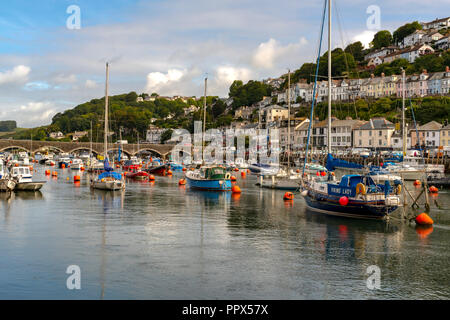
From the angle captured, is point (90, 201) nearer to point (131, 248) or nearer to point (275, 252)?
point (131, 248)

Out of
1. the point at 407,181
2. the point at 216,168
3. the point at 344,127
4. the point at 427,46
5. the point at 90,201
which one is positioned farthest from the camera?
the point at 427,46

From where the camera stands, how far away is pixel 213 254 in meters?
25.2

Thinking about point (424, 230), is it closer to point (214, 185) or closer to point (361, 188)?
point (361, 188)

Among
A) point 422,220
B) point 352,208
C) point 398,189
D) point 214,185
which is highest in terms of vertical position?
point 398,189

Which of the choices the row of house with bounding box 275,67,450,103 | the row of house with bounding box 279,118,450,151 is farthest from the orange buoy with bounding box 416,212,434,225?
the row of house with bounding box 275,67,450,103

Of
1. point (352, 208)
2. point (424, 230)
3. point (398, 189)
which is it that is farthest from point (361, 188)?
point (424, 230)

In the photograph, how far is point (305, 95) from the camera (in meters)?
199

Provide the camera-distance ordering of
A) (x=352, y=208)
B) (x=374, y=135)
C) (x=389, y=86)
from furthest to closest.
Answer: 1. (x=389, y=86)
2. (x=374, y=135)
3. (x=352, y=208)

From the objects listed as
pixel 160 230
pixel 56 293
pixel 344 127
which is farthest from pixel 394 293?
pixel 344 127

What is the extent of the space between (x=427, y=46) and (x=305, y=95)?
180ft

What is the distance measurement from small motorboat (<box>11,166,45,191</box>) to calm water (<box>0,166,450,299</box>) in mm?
9949

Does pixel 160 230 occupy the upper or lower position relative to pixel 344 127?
lower

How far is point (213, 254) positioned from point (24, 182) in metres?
36.1
